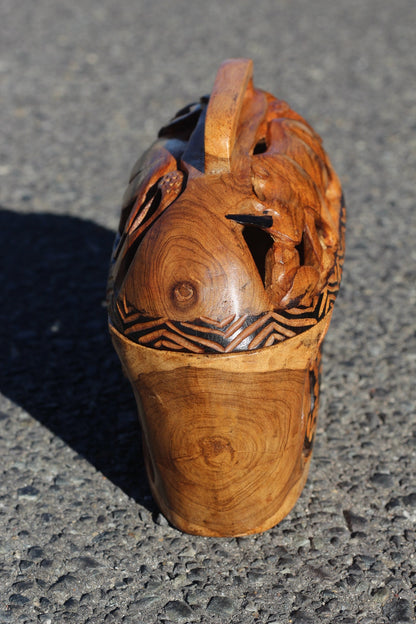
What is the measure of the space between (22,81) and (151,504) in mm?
3245

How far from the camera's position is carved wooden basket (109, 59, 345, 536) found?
4.73 feet

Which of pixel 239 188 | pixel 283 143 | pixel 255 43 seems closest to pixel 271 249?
pixel 239 188

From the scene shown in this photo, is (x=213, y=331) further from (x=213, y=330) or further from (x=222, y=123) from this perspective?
(x=222, y=123)

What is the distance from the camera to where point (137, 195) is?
163 cm

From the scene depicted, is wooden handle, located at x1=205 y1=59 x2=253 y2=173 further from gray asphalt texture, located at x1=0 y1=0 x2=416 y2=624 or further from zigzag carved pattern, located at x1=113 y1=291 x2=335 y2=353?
gray asphalt texture, located at x1=0 y1=0 x2=416 y2=624

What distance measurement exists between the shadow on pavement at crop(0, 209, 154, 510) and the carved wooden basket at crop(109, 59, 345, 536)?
1.09 ft

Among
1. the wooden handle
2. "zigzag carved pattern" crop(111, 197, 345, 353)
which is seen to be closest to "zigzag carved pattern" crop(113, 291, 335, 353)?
"zigzag carved pattern" crop(111, 197, 345, 353)

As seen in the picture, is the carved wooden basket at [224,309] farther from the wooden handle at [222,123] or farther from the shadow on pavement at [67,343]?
the shadow on pavement at [67,343]

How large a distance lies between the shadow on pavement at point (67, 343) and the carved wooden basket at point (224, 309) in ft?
1.09

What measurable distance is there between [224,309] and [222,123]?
387mm

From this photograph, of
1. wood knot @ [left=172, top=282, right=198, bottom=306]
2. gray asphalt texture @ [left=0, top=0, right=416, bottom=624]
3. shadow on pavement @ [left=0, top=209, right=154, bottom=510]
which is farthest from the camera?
shadow on pavement @ [left=0, top=209, right=154, bottom=510]

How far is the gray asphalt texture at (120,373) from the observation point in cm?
166

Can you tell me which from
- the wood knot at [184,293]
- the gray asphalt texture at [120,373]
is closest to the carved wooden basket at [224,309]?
the wood knot at [184,293]

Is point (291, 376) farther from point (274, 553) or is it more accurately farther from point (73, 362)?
point (73, 362)
